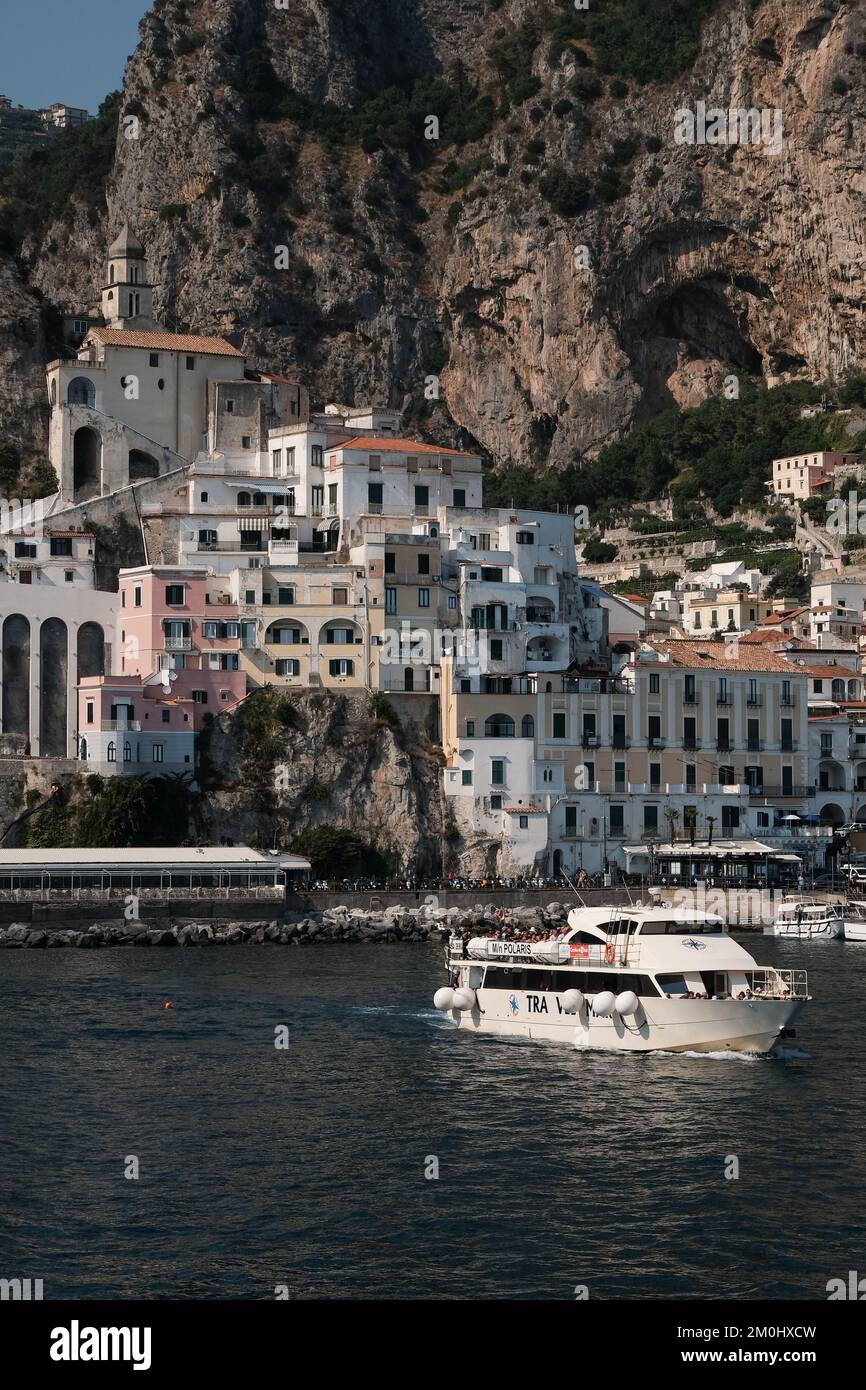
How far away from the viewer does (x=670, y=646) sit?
93000 millimetres

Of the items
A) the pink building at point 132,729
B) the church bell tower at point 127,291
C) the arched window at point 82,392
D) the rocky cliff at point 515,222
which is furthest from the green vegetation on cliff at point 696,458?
the pink building at point 132,729

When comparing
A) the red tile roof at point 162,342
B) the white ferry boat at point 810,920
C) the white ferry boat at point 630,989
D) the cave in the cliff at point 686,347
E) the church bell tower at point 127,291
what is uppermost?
the cave in the cliff at point 686,347

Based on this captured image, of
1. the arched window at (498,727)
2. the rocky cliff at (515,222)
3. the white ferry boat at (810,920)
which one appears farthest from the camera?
the rocky cliff at (515,222)

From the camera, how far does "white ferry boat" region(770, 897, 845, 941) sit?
8188 centimetres

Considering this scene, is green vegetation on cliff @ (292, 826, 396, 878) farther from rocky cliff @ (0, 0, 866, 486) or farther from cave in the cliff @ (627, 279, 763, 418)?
cave in the cliff @ (627, 279, 763, 418)

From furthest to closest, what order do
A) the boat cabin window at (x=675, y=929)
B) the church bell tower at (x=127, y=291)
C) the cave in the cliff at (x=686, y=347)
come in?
the cave in the cliff at (x=686, y=347) → the church bell tower at (x=127, y=291) → the boat cabin window at (x=675, y=929)

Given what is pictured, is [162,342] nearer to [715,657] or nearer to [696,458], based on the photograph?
[715,657]

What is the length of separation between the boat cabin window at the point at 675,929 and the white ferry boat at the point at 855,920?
101 ft

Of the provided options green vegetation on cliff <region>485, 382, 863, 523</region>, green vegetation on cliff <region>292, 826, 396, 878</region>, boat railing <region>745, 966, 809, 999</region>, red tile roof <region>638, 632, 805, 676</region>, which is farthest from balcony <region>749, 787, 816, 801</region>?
green vegetation on cliff <region>485, 382, 863, 523</region>

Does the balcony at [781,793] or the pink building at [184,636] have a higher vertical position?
the pink building at [184,636]

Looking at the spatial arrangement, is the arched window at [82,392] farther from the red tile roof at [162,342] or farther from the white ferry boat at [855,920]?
the white ferry boat at [855,920]

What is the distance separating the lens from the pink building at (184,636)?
87250 mm

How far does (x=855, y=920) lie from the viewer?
82.6 meters
